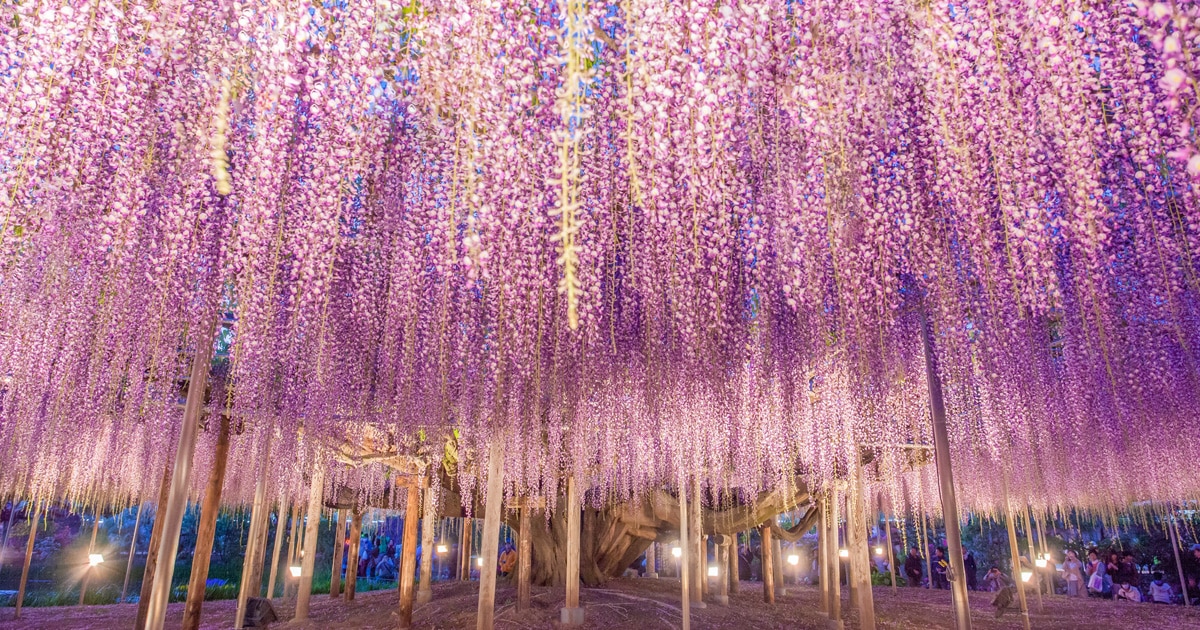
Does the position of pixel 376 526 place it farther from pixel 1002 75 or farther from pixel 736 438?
pixel 1002 75

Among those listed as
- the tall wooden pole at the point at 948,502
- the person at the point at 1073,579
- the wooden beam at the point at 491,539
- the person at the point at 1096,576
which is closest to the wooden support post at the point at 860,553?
the tall wooden pole at the point at 948,502

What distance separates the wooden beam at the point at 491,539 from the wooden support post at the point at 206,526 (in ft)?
8.51

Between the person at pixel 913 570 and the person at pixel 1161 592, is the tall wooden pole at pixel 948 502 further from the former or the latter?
the person at pixel 913 570

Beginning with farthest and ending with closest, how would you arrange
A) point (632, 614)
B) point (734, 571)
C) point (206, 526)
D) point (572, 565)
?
1. point (734, 571)
2. point (632, 614)
3. point (572, 565)
4. point (206, 526)

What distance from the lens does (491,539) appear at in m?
6.72

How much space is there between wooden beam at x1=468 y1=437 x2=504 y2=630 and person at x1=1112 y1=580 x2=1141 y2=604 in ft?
51.4

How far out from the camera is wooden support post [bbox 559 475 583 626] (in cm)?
844

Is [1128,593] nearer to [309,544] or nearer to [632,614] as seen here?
[632,614]

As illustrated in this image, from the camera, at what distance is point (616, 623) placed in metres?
9.05

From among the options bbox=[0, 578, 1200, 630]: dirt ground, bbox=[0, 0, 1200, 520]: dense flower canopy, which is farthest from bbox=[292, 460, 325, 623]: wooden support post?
bbox=[0, 0, 1200, 520]: dense flower canopy

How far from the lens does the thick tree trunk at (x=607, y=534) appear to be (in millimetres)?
11586

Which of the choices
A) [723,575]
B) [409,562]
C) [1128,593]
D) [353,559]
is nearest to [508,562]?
[353,559]

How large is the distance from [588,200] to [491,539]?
4.09 m

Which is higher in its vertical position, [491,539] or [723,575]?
[491,539]
